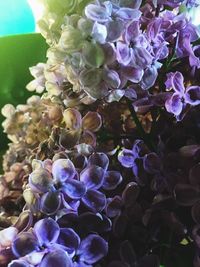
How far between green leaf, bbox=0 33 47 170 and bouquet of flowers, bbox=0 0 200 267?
0.27 m

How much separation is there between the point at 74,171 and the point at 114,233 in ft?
0.18

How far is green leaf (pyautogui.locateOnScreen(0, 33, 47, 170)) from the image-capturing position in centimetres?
74

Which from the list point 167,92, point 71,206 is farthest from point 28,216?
point 167,92

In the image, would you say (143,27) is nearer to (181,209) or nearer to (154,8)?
(154,8)

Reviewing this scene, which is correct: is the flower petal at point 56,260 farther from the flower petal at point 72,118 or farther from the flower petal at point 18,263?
the flower petal at point 72,118

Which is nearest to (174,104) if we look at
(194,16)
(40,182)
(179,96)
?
(179,96)

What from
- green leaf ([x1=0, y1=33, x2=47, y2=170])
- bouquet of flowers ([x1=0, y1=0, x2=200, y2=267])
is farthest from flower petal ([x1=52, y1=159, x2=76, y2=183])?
green leaf ([x1=0, y1=33, x2=47, y2=170])

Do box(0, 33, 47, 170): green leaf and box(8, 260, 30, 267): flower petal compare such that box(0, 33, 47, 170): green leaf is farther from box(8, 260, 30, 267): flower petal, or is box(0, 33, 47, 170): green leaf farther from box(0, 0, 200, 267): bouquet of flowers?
box(8, 260, 30, 267): flower petal

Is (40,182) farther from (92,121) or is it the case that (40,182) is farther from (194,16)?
(194,16)

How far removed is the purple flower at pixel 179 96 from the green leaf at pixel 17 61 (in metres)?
0.35

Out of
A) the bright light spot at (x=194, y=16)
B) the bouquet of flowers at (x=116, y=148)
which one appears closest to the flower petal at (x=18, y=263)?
the bouquet of flowers at (x=116, y=148)

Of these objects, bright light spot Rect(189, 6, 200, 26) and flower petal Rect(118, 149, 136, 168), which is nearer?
flower petal Rect(118, 149, 136, 168)

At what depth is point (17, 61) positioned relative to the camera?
0.75 meters

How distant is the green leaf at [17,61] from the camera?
29.0 inches
